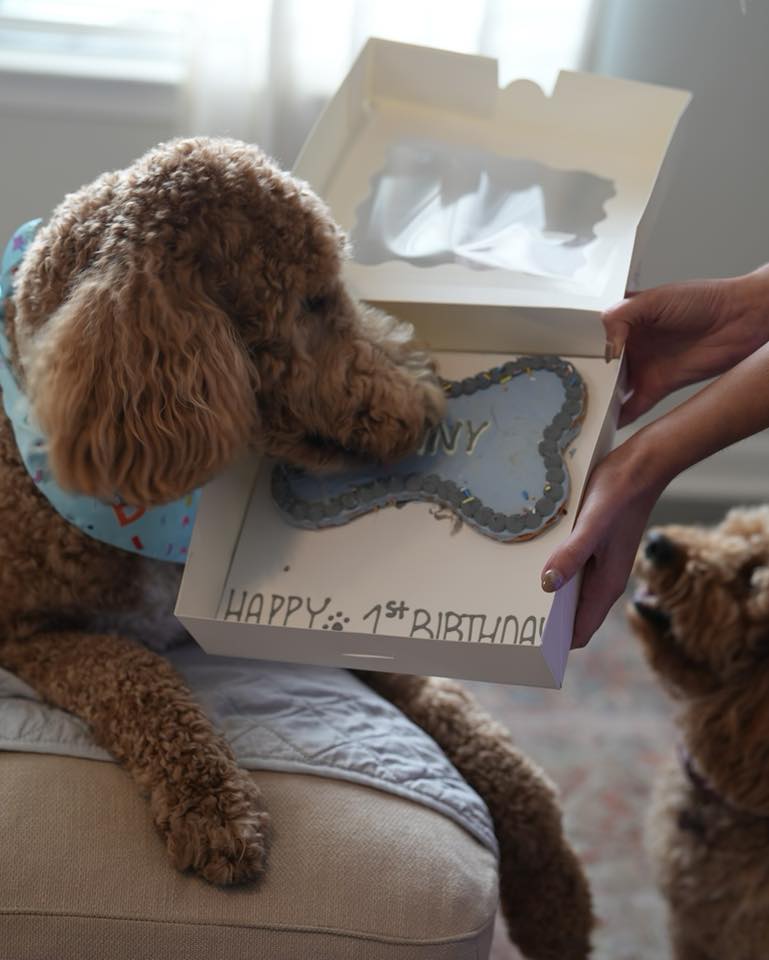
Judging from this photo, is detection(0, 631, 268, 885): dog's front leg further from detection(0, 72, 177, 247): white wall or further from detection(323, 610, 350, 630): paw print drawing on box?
detection(0, 72, 177, 247): white wall

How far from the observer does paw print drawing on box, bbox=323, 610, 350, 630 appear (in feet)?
2.67

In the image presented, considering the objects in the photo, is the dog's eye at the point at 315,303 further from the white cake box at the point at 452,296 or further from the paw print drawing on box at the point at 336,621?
the paw print drawing on box at the point at 336,621

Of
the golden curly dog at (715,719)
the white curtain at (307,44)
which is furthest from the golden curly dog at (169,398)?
the white curtain at (307,44)

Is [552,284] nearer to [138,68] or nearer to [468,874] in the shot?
Answer: [468,874]

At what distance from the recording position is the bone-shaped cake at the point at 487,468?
2.76 feet

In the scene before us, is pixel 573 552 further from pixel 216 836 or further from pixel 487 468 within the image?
pixel 216 836

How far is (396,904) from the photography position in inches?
32.8

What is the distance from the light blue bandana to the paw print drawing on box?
0.64ft

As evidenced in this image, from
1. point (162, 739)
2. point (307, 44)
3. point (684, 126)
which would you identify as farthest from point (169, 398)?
point (684, 126)

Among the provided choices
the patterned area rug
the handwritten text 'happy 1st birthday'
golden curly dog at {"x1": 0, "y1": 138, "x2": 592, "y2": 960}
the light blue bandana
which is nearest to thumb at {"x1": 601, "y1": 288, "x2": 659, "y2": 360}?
golden curly dog at {"x1": 0, "y1": 138, "x2": 592, "y2": 960}

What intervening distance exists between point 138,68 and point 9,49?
7.4 inches

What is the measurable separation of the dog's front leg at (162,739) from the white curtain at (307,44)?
869mm

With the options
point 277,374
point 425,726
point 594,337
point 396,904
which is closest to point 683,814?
point 425,726

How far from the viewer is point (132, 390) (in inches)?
30.7
